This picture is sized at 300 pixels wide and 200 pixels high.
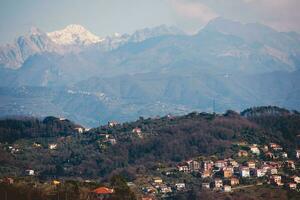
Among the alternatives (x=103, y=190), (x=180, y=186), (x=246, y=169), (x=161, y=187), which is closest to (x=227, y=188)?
(x=180, y=186)

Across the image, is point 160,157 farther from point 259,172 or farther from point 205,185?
point 205,185

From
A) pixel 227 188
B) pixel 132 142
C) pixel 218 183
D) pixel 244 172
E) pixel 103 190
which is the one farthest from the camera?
pixel 132 142

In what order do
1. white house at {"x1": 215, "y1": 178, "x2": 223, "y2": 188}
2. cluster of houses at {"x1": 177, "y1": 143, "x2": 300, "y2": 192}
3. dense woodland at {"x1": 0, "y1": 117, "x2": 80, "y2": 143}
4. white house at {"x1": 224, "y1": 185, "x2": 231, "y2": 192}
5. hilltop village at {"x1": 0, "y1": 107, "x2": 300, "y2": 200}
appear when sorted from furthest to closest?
dense woodland at {"x1": 0, "y1": 117, "x2": 80, "y2": 143} < cluster of houses at {"x1": 177, "y1": 143, "x2": 300, "y2": 192} < white house at {"x1": 215, "y1": 178, "x2": 223, "y2": 188} < white house at {"x1": 224, "y1": 185, "x2": 231, "y2": 192} < hilltop village at {"x1": 0, "y1": 107, "x2": 300, "y2": 200}

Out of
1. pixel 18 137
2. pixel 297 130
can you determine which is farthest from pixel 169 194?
pixel 18 137

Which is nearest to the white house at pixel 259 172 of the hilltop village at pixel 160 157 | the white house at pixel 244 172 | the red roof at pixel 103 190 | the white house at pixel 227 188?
the hilltop village at pixel 160 157

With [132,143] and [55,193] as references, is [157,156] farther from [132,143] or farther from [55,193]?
[55,193]

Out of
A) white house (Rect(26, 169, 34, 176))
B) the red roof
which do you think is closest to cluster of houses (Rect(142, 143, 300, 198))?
the red roof

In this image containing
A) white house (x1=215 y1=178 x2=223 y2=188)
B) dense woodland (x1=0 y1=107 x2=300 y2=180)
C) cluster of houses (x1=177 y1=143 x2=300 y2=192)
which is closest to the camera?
white house (x1=215 y1=178 x2=223 y2=188)

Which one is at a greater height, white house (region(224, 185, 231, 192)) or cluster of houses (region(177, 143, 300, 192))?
cluster of houses (region(177, 143, 300, 192))

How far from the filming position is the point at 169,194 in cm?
8344

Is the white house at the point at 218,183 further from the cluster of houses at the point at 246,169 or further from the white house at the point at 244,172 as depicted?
the white house at the point at 244,172

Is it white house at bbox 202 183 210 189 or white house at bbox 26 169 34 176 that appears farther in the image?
white house at bbox 26 169 34 176

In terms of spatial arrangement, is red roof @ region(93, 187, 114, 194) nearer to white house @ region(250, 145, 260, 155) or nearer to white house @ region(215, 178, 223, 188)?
white house @ region(215, 178, 223, 188)

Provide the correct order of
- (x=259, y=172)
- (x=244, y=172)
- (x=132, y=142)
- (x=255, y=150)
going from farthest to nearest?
(x=132, y=142), (x=255, y=150), (x=244, y=172), (x=259, y=172)
